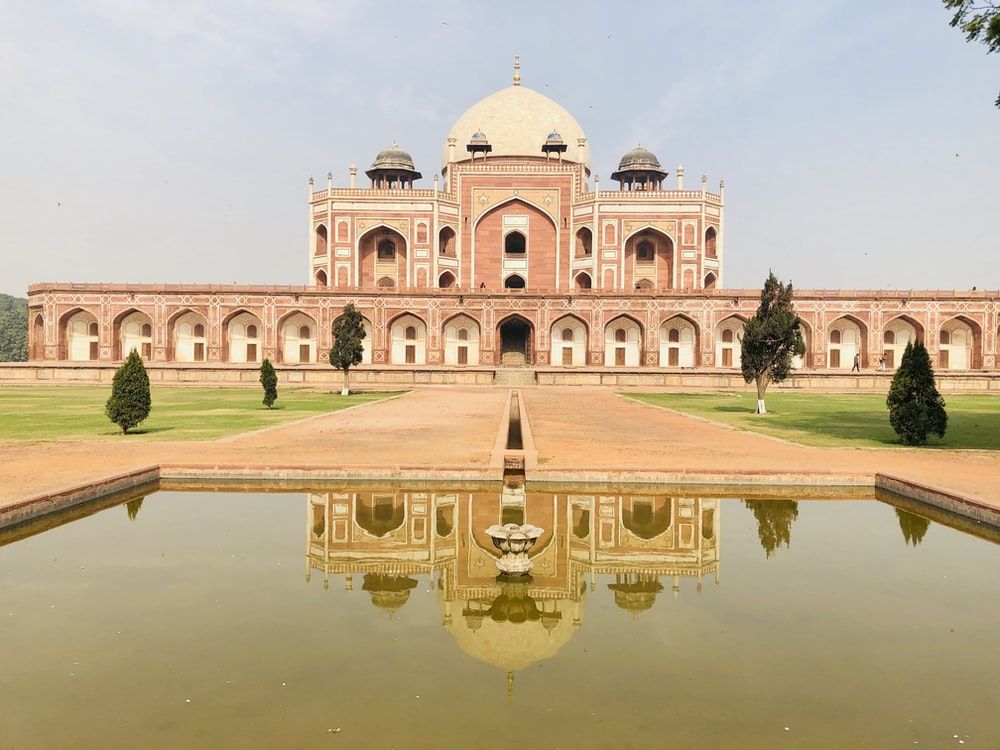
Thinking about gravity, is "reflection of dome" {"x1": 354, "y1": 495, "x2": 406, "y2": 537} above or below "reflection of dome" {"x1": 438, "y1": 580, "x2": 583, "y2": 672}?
above

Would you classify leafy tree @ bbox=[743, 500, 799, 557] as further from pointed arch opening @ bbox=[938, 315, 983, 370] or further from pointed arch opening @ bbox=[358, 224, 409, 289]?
pointed arch opening @ bbox=[358, 224, 409, 289]

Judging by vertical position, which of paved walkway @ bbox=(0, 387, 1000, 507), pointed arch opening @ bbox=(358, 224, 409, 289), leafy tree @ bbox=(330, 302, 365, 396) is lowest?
paved walkway @ bbox=(0, 387, 1000, 507)

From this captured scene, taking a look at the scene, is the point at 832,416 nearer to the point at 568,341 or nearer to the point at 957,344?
the point at 568,341

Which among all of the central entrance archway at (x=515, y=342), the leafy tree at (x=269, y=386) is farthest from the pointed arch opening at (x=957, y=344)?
the leafy tree at (x=269, y=386)

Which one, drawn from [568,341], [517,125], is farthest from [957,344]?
[517,125]

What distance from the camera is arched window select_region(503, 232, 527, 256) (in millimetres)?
43156

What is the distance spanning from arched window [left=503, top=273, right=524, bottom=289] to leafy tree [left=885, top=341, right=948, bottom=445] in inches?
1235

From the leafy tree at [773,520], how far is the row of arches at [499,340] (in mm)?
28762

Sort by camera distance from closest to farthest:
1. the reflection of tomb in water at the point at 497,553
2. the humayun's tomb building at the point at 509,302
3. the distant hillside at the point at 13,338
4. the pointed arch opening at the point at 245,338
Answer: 1. the reflection of tomb in water at the point at 497,553
2. the humayun's tomb building at the point at 509,302
3. the pointed arch opening at the point at 245,338
4. the distant hillside at the point at 13,338

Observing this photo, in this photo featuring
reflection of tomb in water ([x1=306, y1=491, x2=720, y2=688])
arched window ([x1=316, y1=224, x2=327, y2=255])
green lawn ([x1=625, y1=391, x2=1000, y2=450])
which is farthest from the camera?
arched window ([x1=316, y1=224, x2=327, y2=255])

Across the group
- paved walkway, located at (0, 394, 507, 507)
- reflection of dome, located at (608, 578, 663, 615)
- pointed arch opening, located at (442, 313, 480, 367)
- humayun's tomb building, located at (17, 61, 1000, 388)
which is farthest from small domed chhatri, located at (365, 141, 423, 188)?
reflection of dome, located at (608, 578, 663, 615)

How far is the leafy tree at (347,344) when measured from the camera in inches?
953

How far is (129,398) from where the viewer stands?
12562 millimetres

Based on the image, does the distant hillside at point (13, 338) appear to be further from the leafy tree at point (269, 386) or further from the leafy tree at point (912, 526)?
the leafy tree at point (912, 526)
